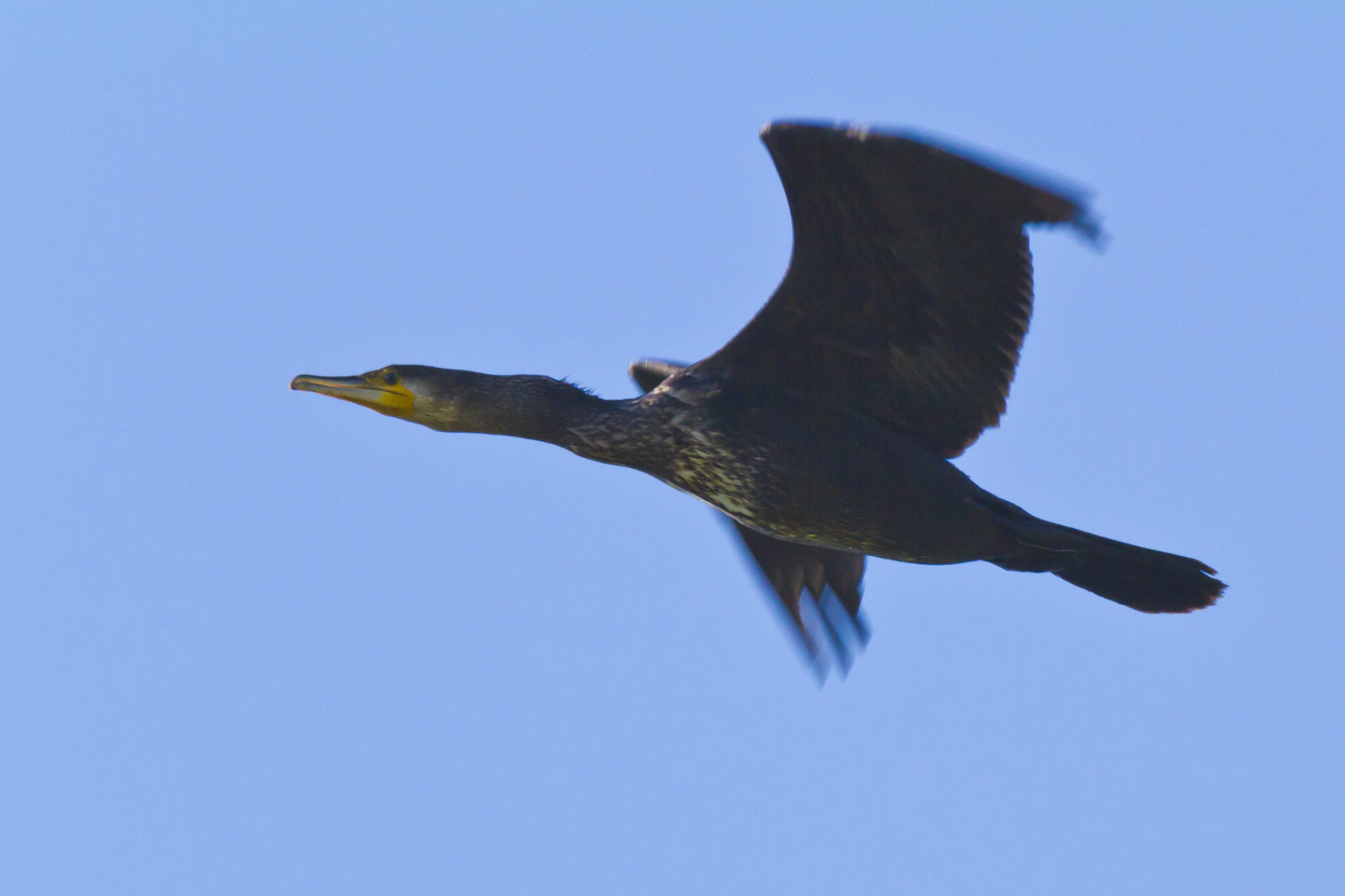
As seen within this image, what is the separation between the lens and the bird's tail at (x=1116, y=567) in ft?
23.3

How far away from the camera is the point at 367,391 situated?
730 centimetres

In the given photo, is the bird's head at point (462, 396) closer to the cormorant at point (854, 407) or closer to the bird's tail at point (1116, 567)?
the cormorant at point (854, 407)

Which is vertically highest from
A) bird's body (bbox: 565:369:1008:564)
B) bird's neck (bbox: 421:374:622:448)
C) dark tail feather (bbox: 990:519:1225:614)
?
bird's neck (bbox: 421:374:622:448)

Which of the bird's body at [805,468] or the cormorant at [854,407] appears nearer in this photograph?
the cormorant at [854,407]

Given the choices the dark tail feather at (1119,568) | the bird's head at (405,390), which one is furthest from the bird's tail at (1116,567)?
the bird's head at (405,390)

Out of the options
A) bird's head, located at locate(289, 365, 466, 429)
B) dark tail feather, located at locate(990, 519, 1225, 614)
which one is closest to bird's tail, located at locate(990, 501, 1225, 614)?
dark tail feather, located at locate(990, 519, 1225, 614)

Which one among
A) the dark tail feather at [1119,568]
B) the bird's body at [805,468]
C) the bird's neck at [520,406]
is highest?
the bird's neck at [520,406]

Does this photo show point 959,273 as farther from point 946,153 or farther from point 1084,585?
point 1084,585

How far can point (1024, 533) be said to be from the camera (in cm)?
708

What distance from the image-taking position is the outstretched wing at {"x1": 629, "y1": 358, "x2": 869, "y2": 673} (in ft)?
27.0

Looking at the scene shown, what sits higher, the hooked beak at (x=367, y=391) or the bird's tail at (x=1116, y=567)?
the hooked beak at (x=367, y=391)

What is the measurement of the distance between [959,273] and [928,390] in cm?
60

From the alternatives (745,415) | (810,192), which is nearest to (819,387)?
(745,415)

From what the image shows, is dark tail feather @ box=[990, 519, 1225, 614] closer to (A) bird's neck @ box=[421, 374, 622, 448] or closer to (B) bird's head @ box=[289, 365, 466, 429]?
(A) bird's neck @ box=[421, 374, 622, 448]
